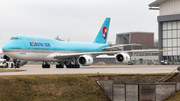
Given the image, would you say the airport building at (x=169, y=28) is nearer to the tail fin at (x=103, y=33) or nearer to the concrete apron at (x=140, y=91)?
the tail fin at (x=103, y=33)

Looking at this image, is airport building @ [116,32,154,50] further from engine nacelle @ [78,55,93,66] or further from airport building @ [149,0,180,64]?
engine nacelle @ [78,55,93,66]

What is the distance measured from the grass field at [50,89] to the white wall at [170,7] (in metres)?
41.2

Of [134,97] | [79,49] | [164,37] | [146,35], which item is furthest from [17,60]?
[146,35]

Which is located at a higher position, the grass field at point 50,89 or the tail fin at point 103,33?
the tail fin at point 103,33

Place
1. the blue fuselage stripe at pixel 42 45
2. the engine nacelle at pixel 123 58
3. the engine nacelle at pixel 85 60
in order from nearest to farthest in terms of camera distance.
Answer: the blue fuselage stripe at pixel 42 45 < the engine nacelle at pixel 85 60 < the engine nacelle at pixel 123 58

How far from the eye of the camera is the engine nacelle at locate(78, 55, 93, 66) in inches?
1407

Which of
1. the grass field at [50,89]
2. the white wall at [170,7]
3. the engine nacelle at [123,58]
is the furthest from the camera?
the white wall at [170,7]

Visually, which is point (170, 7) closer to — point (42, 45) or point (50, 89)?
point (42, 45)

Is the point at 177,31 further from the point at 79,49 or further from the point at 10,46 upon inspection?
the point at 10,46

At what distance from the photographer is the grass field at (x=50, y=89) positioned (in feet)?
50.1

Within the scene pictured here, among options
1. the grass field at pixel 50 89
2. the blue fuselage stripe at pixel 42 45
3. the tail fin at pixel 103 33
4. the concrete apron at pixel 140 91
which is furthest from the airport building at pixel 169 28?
the grass field at pixel 50 89

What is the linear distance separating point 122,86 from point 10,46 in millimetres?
19178

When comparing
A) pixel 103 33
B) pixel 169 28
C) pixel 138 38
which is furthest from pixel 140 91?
pixel 138 38

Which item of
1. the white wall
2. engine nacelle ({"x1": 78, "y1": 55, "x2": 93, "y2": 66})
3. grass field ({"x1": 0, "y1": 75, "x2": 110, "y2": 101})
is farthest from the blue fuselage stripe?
the white wall
